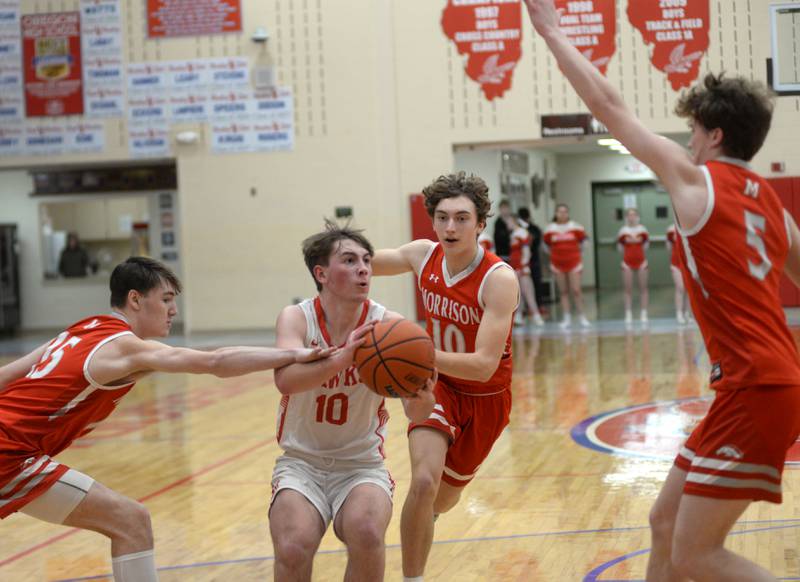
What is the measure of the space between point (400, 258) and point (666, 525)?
6.67ft

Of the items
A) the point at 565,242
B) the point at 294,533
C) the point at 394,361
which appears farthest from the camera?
the point at 565,242

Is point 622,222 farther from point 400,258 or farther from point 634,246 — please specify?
point 400,258

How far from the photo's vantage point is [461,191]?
468 cm

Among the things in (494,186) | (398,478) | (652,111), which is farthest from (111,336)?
(494,186)

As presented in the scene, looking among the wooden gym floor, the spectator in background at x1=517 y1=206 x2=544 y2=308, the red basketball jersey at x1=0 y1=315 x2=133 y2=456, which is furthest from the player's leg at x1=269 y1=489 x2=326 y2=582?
the spectator in background at x1=517 y1=206 x2=544 y2=308

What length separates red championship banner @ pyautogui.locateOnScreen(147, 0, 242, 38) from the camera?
1758cm

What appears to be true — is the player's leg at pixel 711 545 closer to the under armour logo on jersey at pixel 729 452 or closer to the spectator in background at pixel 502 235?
the under armour logo on jersey at pixel 729 452

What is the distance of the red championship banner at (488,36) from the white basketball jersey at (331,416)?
13353 mm

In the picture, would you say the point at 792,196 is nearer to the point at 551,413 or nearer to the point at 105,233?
the point at 551,413

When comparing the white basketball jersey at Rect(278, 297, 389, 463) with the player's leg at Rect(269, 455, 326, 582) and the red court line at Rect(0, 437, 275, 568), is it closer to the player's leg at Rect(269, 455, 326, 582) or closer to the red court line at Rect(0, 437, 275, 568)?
the player's leg at Rect(269, 455, 326, 582)

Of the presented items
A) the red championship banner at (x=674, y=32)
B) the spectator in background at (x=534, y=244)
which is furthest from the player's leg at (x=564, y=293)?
the red championship banner at (x=674, y=32)

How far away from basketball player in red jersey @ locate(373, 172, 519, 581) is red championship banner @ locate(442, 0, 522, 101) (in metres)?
12.4

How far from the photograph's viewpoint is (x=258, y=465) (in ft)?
24.9

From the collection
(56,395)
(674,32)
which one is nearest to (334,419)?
(56,395)
